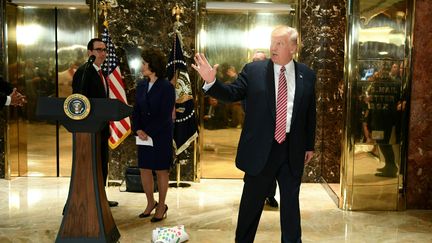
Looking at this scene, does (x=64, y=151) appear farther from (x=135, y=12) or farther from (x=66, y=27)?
(x=135, y=12)

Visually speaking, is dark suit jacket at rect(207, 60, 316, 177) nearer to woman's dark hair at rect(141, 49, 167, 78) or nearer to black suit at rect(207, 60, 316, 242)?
black suit at rect(207, 60, 316, 242)

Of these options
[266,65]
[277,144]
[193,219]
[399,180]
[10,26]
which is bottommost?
[193,219]

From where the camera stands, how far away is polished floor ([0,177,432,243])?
425 centimetres

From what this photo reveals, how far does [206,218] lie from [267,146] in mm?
1625

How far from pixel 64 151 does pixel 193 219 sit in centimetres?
255

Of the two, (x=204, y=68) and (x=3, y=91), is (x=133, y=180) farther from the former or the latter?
(x=204, y=68)

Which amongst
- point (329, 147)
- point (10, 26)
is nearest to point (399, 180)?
point (329, 147)

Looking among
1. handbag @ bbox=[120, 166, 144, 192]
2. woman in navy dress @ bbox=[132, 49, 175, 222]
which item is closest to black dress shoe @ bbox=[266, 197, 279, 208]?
woman in navy dress @ bbox=[132, 49, 175, 222]

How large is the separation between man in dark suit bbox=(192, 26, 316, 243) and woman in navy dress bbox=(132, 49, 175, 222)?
1.18 m

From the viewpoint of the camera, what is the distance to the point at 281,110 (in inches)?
135

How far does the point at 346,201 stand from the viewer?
16.9ft

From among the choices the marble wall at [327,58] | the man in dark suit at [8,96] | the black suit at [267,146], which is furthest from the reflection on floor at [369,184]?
the man in dark suit at [8,96]

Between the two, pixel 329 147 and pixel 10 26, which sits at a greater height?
pixel 10 26

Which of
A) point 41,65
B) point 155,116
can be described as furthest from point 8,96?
point 41,65
